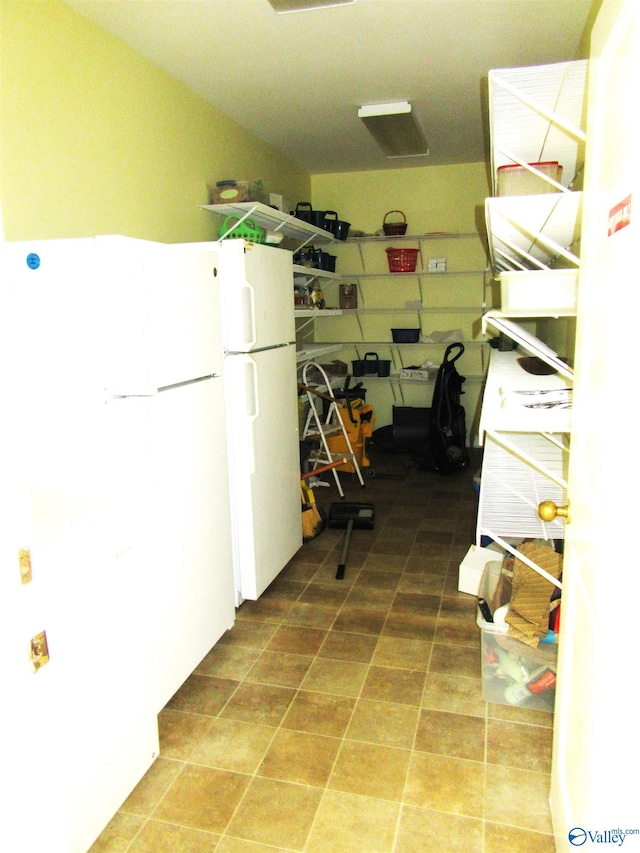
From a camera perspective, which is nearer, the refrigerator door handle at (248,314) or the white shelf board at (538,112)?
the white shelf board at (538,112)

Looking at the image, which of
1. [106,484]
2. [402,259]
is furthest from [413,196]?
[106,484]

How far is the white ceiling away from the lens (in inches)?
100

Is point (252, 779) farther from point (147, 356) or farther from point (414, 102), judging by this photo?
point (414, 102)

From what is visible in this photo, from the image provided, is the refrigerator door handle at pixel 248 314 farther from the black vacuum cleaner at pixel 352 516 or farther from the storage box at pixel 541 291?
the black vacuum cleaner at pixel 352 516

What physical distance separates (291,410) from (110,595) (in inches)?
69.8

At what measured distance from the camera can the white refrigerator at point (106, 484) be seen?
5.30 feet

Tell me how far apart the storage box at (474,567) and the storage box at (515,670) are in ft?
1.07

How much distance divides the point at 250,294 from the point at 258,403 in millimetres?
500

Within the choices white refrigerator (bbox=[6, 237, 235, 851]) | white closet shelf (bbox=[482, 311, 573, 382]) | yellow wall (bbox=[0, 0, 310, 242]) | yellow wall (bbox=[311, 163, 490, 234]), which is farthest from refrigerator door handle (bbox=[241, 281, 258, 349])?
yellow wall (bbox=[311, 163, 490, 234])

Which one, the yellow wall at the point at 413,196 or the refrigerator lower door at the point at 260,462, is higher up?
the yellow wall at the point at 413,196

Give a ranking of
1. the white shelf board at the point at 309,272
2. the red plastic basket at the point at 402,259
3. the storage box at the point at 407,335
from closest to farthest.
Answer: the white shelf board at the point at 309,272
the red plastic basket at the point at 402,259
the storage box at the point at 407,335

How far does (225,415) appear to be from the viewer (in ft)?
8.72

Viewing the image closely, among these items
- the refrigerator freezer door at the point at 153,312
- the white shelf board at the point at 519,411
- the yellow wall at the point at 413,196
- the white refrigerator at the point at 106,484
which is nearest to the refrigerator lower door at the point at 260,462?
the refrigerator freezer door at the point at 153,312

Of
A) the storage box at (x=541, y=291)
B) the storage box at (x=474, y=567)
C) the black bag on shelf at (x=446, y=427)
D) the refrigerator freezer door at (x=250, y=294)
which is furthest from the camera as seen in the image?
the black bag on shelf at (x=446, y=427)
